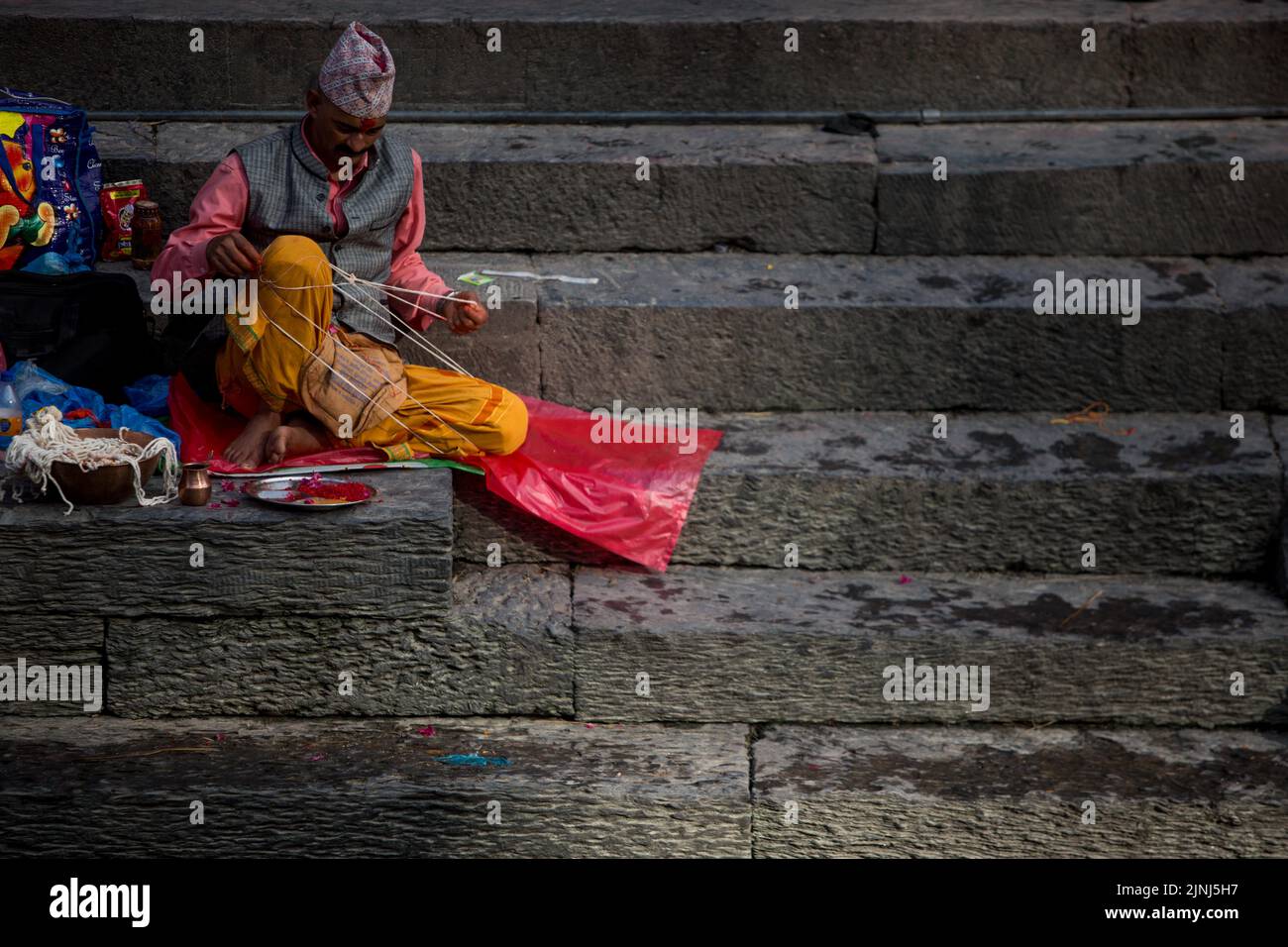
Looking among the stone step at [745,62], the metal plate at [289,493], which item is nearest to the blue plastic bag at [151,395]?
the metal plate at [289,493]

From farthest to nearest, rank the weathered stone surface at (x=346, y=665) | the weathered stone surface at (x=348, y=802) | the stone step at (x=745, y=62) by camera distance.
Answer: the stone step at (x=745, y=62) → the weathered stone surface at (x=346, y=665) → the weathered stone surface at (x=348, y=802)

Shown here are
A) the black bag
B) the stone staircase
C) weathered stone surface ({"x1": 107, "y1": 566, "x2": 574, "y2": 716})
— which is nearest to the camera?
the stone staircase

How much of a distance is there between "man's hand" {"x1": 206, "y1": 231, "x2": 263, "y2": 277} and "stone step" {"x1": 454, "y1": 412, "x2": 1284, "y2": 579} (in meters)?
0.92

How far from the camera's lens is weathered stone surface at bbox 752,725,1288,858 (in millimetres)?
4336

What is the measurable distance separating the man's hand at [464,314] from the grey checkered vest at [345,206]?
25cm

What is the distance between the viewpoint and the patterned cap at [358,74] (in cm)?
466

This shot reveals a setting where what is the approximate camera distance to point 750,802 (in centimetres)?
434

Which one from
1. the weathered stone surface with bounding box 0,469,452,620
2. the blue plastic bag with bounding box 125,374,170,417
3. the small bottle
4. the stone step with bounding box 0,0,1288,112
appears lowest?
the weathered stone surface with bounding box 0,469,452,620

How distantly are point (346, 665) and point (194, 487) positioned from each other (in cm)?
67

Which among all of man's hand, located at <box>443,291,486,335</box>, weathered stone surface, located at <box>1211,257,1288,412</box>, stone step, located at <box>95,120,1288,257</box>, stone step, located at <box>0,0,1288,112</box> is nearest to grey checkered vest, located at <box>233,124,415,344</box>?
man's hand, located at <box>443,291,486,335</box>

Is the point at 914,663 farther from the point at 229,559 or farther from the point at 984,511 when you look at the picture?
the point at 229,559

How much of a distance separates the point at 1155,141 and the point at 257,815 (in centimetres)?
417

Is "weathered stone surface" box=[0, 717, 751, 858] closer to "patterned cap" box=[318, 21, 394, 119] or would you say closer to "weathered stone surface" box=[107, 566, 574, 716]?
"weathered stone surface" box=[107, 566, 574, 716]

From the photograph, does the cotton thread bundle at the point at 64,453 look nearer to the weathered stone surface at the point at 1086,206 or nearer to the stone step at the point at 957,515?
the stone step at the point at 957,515
